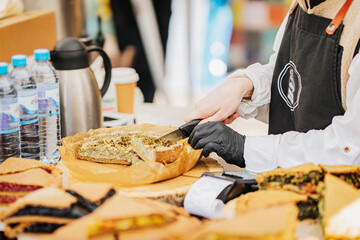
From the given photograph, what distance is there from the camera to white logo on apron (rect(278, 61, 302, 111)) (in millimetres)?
1844

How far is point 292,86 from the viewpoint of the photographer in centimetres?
190

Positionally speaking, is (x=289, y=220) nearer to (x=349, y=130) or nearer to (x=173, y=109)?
(x=349, y=130)

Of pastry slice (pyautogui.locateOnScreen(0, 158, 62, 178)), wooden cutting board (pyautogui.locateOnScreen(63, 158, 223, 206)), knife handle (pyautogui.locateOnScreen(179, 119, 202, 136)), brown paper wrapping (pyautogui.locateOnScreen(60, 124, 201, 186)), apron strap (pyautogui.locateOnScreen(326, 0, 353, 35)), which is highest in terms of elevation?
apron strap (pyautogui.locateOnScreen(326, 0, 353, 35))

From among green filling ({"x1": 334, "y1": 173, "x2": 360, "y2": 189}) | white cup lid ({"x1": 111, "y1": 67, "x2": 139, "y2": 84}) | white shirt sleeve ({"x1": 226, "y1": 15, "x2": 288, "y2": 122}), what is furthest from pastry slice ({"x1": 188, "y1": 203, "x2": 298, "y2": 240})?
white cup lid ({"x1": 111, "y1": 67, "x2": 139, "y2": 84})

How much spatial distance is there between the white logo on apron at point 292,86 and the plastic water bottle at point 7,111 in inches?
40.3

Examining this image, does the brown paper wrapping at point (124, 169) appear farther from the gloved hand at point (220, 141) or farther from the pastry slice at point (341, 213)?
the pastry slice at point (341, 213)

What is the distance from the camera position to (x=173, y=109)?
9.18ft

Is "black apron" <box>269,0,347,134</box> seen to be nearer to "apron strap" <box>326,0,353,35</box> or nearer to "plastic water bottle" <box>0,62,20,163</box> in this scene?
"apron strap" <box>326,0,353,35</box>

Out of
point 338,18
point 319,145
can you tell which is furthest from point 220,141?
point 338,18

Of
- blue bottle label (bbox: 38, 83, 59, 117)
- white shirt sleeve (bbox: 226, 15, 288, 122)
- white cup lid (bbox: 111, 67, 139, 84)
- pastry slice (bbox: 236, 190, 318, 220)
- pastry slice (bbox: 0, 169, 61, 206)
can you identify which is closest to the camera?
pastry slice (bbox: 236, 190, 318, 220)

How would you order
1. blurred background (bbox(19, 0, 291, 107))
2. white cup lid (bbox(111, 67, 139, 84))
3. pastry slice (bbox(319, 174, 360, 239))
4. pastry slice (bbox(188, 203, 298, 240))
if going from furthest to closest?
blurred background (bbox(19, 0, 291, 107)), white cup lid (bbox(111, 67, 139, 84)), pastry slice (bbox(319, 174, 360, 239)), pastry slice (bbox(188, 203, 298, 240))

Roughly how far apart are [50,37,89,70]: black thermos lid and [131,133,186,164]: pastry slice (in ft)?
1.26

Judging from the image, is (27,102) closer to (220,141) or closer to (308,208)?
(220,141)

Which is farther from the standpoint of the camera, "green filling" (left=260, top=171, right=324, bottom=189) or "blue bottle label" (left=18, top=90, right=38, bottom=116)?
"blue bottle label" (left=18, top=90, right=38, bottom=116)
